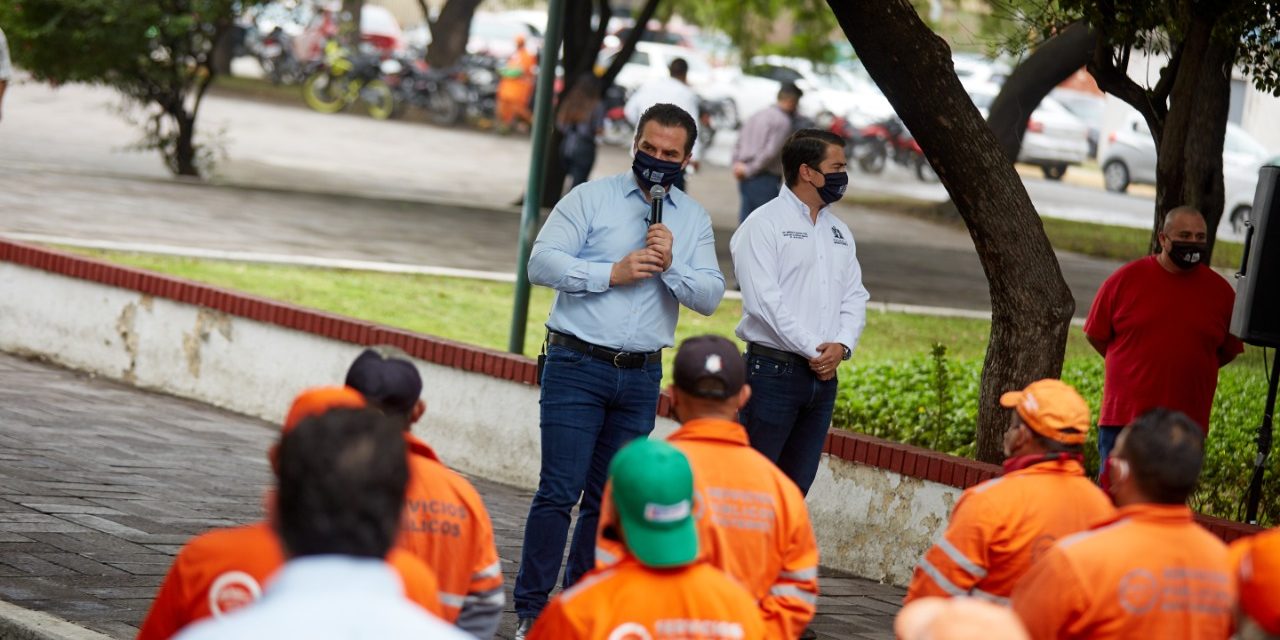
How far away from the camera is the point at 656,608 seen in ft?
12.0

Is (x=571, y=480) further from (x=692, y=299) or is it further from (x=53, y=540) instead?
(x=53, y=540)

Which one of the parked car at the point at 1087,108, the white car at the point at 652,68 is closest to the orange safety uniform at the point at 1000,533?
the white car at the point at 652,68

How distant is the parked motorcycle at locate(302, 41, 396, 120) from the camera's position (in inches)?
1273

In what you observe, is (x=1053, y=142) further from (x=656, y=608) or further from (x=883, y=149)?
(x=656, y=608)

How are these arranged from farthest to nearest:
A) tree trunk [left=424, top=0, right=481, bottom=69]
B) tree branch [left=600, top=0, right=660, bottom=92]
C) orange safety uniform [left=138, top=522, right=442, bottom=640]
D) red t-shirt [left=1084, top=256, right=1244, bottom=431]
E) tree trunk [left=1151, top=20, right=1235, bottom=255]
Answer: tree trunk [left=424, top=0, right=481, bottom=69] < tree branch [left=600, top=0, right=660, bottom=92] < tree trunk [left=1151, top=20, right=1235, bottom=255] < red t-shirt [left=1084, top=256, right=1244, bottom=431] < orange safety uniform [left=138, top=522, right=442, bottom=640]

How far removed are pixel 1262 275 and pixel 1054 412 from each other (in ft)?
12.3

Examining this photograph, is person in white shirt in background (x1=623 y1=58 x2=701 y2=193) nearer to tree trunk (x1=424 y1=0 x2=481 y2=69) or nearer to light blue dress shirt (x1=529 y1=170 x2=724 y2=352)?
light blue dress shirt (x1=529 y1=170 x2=724 y2=352)

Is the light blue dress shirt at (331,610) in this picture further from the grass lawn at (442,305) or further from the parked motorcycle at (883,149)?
the parked motorcycle at (883,149)

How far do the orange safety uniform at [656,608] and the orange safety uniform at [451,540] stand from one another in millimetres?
462

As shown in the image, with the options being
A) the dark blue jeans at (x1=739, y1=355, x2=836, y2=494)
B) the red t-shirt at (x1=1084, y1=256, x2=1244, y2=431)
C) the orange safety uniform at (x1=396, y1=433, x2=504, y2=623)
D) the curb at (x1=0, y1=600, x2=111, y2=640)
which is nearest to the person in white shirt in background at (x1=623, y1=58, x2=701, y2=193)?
the red t-shirt at (x1=1084, y1=256, x2=1244, y2=431)

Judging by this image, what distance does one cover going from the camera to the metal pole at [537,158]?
1083cm

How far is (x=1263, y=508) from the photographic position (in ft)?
29.5

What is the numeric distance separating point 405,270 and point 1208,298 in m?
8.11

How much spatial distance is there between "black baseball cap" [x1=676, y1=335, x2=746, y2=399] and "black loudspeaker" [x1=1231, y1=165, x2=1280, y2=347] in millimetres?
4101
